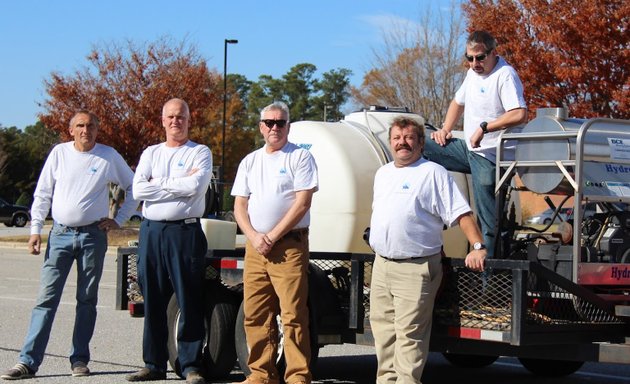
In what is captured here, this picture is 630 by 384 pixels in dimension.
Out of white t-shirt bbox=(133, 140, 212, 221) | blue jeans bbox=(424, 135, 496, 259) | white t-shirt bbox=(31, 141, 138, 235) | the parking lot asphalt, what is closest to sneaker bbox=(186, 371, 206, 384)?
the parking lot asphalt

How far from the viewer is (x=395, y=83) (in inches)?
1168

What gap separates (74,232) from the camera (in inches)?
346

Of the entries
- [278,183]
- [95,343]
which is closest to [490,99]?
[278,183]

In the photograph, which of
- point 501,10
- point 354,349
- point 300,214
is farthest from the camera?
point 501,10

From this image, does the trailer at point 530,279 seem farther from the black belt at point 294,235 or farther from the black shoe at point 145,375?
the black belt at point 294,235

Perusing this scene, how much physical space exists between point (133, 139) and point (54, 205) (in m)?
28.6

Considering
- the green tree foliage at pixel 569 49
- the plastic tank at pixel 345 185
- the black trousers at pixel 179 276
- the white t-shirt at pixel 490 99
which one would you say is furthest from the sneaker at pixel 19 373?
the green tree foliage at pixel 569 49

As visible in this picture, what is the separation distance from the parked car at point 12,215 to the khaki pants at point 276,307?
159 feet

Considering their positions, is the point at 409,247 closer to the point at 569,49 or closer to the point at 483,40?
the point at 483,40

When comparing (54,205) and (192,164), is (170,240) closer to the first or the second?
(192,164)

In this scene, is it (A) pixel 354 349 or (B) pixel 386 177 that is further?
(A) pixel 354 349

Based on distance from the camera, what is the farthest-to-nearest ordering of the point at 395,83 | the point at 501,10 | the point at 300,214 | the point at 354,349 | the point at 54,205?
the point at 395,83 < the point at 501,10 < the point at 354,349 < the point at 54,205 < the point at 300,214

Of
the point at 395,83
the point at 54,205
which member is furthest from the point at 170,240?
the point at 395,83

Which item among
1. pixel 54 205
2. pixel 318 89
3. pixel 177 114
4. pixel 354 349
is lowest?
pixel 354 349
